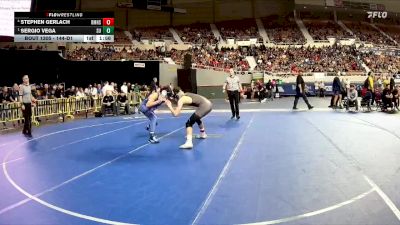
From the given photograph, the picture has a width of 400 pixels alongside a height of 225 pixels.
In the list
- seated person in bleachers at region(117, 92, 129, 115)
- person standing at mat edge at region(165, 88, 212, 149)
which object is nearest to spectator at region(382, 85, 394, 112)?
person standing at mat edge at region(165, 88, 212, 149)

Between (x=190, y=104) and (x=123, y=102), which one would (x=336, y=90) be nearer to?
(x=123, y=102)

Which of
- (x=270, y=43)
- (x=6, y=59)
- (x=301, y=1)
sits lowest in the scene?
(x=6, y=59)

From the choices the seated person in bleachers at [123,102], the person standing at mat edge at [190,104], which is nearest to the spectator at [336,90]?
the seated person in bleachers at [123,102]

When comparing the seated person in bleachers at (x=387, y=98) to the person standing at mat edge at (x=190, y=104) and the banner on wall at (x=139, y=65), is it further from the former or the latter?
the banner on wall at (x=139, y=65)

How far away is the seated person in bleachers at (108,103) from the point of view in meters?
19.0

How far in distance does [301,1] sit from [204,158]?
46040mm

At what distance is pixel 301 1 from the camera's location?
49812mm

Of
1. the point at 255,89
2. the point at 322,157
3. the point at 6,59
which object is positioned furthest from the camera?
the point at 255,89

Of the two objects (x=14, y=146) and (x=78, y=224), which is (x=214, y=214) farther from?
(x=14, y=146)

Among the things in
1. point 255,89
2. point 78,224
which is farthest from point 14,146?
point 255,89
